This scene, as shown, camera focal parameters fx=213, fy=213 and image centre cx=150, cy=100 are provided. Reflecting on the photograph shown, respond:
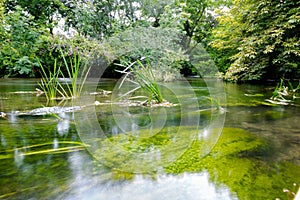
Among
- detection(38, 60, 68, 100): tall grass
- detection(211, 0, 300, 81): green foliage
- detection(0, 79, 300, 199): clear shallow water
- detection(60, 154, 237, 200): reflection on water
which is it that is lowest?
detection(60, 154, 237, 200): reflection on water

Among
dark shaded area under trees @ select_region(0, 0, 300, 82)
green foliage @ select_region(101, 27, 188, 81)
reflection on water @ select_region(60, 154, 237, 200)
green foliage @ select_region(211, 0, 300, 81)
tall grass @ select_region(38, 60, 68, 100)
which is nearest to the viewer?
reflection on water @ select_region(60, 154, 237, 200)

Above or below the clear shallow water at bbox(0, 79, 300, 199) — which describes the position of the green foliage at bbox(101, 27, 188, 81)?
above

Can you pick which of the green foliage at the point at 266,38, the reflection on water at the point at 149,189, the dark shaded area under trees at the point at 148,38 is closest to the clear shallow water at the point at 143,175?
the reflection on water at the point at 149,189

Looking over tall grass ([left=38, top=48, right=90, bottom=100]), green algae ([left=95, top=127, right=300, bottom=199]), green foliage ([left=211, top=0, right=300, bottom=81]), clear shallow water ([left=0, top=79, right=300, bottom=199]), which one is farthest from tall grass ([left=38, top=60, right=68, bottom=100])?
green foliage ([left=211, top=0, right=300, bottom=81])

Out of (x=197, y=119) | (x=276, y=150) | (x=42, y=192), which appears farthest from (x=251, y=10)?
(x=42, y=192)

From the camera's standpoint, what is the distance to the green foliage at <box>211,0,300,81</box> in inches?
162

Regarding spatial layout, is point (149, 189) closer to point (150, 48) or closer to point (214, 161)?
point (214, 161)

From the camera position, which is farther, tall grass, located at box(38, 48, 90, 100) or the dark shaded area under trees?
the dark shaded area under trees

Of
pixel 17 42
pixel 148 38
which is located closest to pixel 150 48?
pixel 148 38

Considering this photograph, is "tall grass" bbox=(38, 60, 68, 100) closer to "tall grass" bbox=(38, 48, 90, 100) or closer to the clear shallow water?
"tall grass" bbox=(38, 48, 90, 100)

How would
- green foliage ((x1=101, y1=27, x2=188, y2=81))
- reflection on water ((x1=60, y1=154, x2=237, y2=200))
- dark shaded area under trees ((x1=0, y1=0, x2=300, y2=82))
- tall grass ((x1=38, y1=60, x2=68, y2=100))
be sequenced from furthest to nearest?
green foliage ((x1=101, y1=27, x2=188, y2=81)) → dark shaded area under trees ((x1=0, y1=0, x2=300, y2=82)) → tall grass ((x1=38, y1=60, x2=68, y2=100)) → reflection on water ((x1=60, y1=154, x2=237, y2=200))

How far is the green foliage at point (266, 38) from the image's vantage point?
4.11 meters

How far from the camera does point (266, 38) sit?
4230mm

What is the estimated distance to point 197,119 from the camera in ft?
5.55
